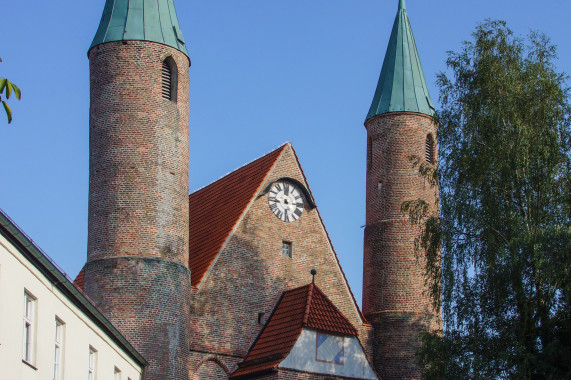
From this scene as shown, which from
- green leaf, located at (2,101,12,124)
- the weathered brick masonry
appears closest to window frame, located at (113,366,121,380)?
the weathered brick masonry

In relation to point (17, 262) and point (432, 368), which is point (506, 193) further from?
point (17, 262)

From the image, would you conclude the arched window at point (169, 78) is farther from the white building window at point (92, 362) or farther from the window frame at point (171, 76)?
the white building window at point (92, 362)

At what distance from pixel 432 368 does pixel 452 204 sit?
4291 millimetres

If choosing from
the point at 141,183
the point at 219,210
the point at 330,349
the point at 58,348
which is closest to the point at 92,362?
the point at 58,348

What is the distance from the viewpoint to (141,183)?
2870cm

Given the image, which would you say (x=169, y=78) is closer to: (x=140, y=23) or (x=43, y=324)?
(x=140, y=23)

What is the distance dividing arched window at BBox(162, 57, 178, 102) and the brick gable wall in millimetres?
4776

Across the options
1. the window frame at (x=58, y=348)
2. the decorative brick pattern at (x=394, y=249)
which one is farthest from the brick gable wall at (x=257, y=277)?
the window frame at (x=58, y=348)

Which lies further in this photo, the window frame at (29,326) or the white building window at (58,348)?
the white building window at (58,348)

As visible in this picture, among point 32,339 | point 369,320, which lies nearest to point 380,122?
point 369,320

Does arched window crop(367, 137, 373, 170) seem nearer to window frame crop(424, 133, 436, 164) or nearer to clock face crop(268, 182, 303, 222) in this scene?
window frame crop(424, 133, 436, 164)

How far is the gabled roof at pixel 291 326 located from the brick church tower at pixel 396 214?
9.92ft

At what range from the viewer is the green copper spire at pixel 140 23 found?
30.0m

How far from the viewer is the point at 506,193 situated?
25.7 m
